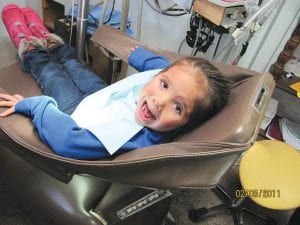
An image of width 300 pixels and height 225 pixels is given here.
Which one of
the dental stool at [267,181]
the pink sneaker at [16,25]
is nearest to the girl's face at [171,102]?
the dental stool at [267,181]

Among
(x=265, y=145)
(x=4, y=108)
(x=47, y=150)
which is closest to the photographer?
(x=47, y=150)

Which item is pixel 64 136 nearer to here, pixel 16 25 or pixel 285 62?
pixel 16 25

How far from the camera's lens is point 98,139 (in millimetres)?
688

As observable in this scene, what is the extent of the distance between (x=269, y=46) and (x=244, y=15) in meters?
0.56

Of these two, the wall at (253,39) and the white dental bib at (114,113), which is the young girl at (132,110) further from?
the wall at (253,39)

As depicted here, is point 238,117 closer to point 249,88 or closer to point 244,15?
point 249,88

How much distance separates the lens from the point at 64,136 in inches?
26.9

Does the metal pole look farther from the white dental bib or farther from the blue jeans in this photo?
the white dental bib

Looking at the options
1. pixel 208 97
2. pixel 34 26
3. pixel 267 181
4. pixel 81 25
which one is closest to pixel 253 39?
pixel 267 181

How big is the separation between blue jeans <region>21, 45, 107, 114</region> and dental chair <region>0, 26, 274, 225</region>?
2.7 inches

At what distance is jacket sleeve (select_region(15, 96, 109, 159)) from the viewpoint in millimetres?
675

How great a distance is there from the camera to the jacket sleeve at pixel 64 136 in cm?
67

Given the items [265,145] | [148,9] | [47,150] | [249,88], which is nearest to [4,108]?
[47,150]

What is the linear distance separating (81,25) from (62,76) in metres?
0.45
